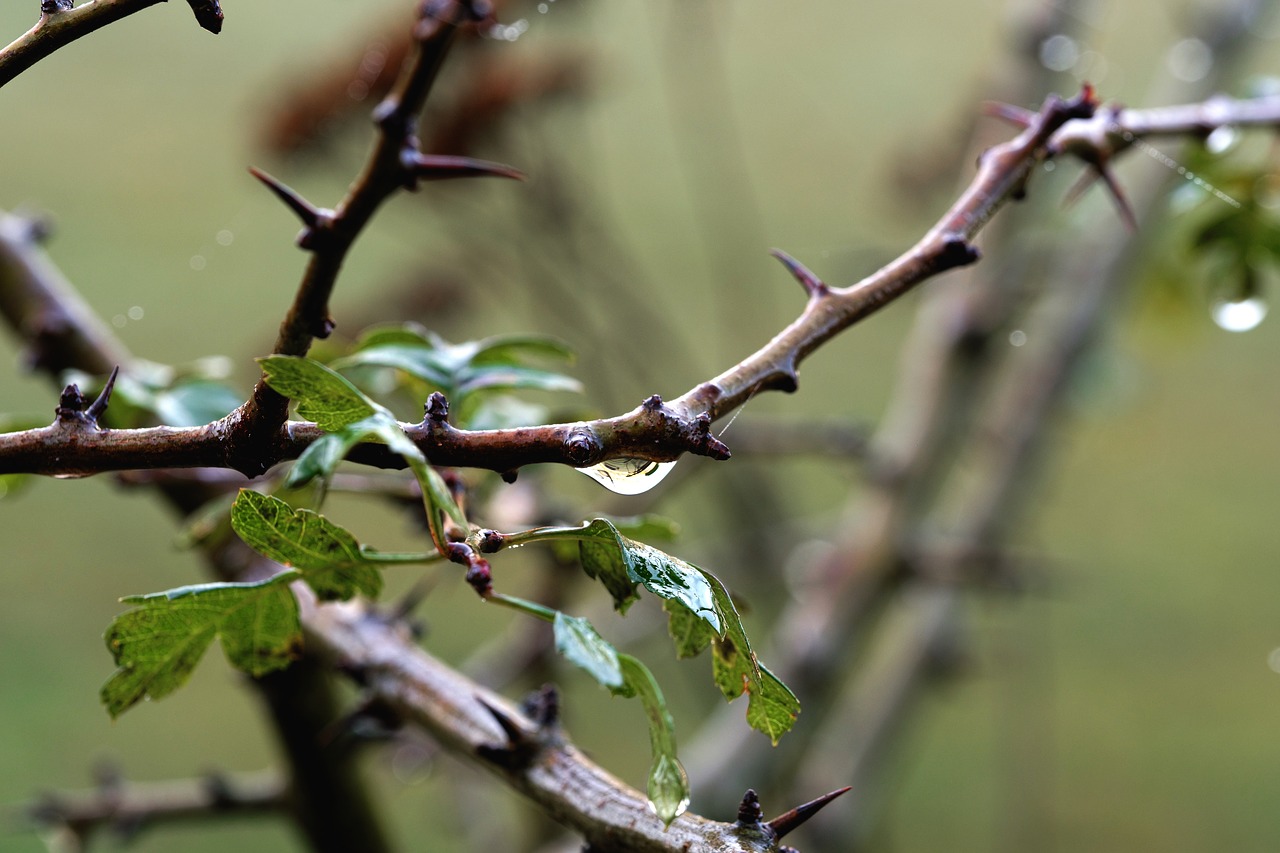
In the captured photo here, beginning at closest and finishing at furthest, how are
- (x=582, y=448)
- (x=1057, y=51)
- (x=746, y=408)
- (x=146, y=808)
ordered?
(x=582, y=448), (x=146, y=808), (x=1057, y=51), (x=746, y=408)

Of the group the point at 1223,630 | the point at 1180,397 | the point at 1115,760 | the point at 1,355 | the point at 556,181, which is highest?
the point at 1180,397

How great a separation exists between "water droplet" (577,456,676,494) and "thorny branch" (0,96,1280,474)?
0.02 meters

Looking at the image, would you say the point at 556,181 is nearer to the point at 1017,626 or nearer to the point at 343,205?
the point at 343,205

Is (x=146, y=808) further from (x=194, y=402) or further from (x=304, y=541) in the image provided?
(x=304, y=541)

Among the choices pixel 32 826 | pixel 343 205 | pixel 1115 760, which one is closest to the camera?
pixel 343 205

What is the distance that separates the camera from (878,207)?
163 centimetres

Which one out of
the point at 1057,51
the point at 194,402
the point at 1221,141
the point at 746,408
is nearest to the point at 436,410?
the point at 194,402

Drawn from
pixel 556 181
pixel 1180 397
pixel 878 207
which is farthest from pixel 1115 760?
pixel 556 181

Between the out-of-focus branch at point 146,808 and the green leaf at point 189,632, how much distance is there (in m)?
0.30

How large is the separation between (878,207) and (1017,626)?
746 millimetres

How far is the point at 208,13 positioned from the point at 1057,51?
87 cm

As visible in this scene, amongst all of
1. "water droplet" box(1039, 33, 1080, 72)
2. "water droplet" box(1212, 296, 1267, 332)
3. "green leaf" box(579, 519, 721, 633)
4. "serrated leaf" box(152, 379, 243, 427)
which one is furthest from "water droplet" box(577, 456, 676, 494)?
"water droplet" box(1039, 33, 1080, 72)

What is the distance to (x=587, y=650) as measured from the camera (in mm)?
170

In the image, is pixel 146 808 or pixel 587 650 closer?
pixel 587 650
